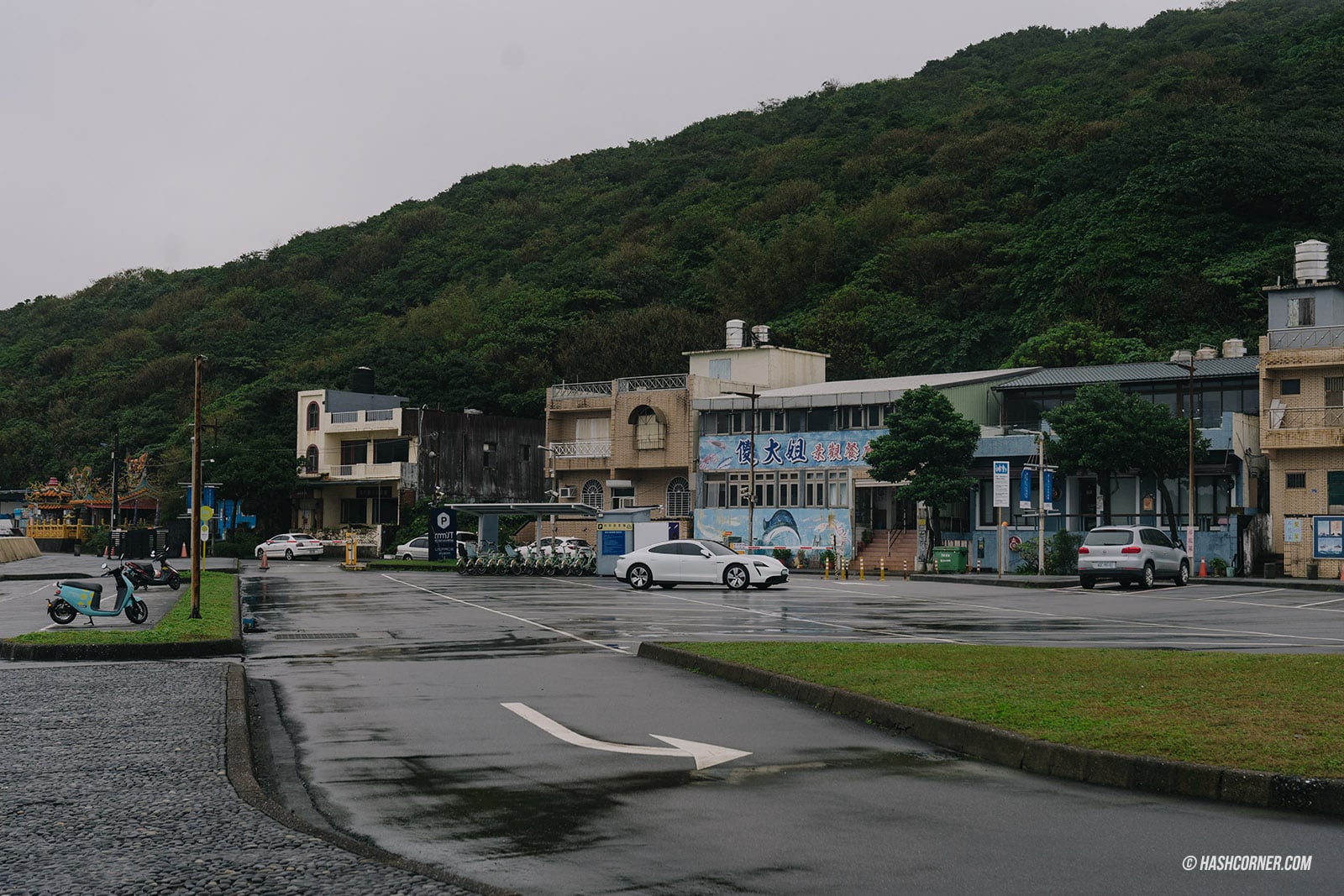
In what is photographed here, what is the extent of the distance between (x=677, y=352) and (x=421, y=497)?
59.7ft

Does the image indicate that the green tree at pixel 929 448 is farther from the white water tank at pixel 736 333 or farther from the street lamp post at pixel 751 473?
the white water tank at pixel 736 333

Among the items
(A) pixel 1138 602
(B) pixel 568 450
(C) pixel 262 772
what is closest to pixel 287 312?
(B) pixel 568 450

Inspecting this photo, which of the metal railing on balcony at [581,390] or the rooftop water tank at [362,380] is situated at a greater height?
the rooftop water tank at [362,380]

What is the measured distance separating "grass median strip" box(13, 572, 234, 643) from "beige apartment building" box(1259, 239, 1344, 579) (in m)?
35.0

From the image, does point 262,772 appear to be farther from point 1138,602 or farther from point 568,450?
point 568,450

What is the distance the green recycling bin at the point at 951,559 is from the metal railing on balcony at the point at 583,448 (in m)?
23.4

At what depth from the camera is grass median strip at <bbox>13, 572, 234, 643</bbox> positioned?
1752cm

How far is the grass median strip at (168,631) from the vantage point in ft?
57.5

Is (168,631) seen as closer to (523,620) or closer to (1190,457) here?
(523,620)

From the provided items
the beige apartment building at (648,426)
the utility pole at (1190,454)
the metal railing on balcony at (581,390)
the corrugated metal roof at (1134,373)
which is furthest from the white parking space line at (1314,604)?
the metal railing on balcony at (581,390)

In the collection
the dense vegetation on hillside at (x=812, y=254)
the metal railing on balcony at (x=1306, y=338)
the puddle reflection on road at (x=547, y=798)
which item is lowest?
the puddle reflection on road at (x=547, y=798)

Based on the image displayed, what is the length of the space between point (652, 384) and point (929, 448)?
19621 millimetres

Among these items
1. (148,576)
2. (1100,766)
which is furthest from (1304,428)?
(1100,766)

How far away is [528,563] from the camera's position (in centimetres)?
4772
